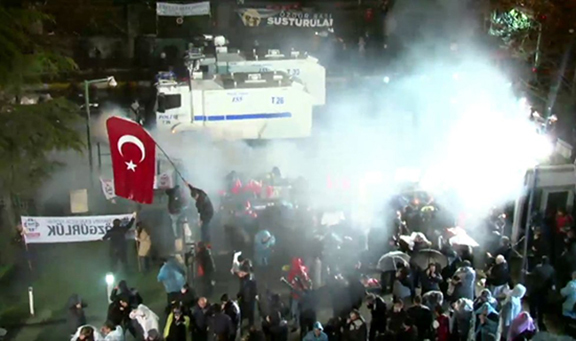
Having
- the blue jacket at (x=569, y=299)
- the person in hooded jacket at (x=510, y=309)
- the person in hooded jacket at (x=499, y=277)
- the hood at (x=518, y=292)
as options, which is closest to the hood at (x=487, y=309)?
the person in hooded jacket at (x=510, y=309)

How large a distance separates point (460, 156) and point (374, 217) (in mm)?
4434

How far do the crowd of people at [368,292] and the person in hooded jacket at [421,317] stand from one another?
0.01 metres

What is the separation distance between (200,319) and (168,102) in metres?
7.70

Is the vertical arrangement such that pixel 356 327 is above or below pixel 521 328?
above

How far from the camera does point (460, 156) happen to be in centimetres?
1761

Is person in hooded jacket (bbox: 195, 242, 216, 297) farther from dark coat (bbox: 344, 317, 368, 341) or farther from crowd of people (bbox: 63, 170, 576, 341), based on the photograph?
dark coat (bbox: 344, 317, 368, 341)

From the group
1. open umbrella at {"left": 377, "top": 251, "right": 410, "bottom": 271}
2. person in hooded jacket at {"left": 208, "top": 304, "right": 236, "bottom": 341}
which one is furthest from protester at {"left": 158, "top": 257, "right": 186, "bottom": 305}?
open umbrella at {"left": 377, "top": 251, "right": 410, "bottom": 271}

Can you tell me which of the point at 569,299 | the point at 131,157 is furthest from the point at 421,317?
the point at 131,157

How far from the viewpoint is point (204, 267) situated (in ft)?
39.8

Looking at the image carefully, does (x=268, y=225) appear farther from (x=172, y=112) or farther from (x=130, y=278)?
(x=172, y=112)

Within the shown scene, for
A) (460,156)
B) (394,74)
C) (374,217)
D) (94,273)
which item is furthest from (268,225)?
(394,74)

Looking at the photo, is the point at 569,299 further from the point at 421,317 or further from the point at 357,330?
the point at 357,330

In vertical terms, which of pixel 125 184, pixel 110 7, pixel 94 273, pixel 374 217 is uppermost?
pixel 110 7

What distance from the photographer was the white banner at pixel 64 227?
1181 cm
